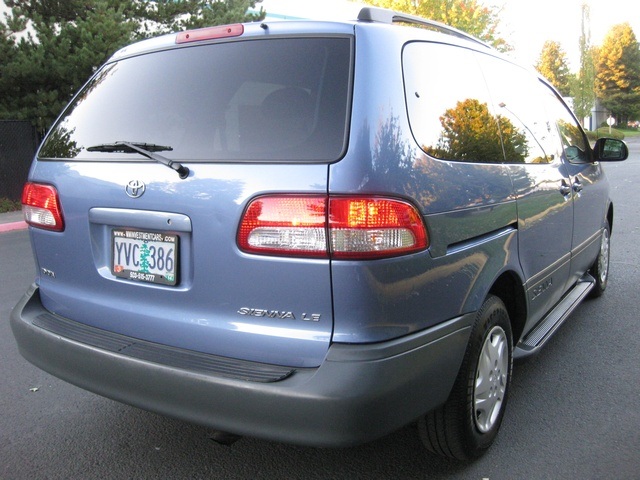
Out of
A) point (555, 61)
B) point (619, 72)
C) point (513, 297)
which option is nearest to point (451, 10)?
point (513, 297)

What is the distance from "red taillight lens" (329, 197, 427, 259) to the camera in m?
2.08

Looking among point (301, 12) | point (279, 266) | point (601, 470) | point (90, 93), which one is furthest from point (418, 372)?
point (301, 12)

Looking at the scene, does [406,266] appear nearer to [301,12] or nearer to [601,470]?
[601,470]

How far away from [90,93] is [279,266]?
1482mm

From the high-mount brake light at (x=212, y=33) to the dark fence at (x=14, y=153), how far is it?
12.5m

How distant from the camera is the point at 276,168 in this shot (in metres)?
2.18

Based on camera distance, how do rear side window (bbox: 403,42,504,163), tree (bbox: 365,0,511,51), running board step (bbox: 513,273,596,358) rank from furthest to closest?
tree (bbox: 365,0,511,51) < running board step (bbox: 513,273,596,358) < rear side window (bbox: 403,42,504,163)

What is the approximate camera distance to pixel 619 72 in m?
76.2

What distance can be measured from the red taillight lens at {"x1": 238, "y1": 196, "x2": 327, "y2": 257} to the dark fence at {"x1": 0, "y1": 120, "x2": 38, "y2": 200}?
13192 mm

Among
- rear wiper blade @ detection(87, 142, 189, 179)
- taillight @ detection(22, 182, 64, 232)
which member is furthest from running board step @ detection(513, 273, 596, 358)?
taillight @ detection(22, 182, 64, 232)

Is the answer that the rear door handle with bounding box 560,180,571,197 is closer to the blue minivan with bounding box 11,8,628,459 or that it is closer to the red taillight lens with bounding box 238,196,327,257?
the blue minivan with bounding box 11,8,628,459

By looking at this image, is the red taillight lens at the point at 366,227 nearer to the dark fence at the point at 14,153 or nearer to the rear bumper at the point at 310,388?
the rear bumper at the point at 310,388

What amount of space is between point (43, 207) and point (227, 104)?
100cm

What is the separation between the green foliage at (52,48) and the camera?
13109mm
